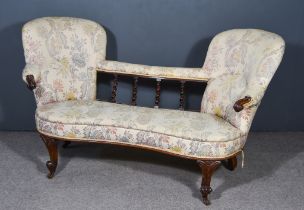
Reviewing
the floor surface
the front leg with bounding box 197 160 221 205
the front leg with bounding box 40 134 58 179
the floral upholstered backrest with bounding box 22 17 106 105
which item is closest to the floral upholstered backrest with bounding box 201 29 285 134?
the front leg with bounding box 197 160 221 205

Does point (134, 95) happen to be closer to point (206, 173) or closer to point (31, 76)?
point (31, 76)

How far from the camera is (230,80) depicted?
2.39m

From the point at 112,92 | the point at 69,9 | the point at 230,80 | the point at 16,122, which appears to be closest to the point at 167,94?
the point at 112,92

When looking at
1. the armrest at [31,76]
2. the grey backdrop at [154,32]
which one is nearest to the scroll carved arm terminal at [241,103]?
the grey backdrop at [154,32]

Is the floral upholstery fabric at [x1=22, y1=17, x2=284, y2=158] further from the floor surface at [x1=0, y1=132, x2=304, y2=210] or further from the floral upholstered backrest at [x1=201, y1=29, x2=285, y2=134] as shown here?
the floor surface at [x1=0, y1=132, x2=304, y2=210]

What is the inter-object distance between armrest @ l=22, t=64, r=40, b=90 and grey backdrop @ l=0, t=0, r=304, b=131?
0.59 metres

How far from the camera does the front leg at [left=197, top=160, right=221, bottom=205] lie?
6.87 ft

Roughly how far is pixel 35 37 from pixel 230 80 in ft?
3.91

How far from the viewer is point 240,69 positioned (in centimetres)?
239

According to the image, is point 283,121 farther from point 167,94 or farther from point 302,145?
point 167,94

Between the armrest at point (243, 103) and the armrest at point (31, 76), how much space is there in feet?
3.66

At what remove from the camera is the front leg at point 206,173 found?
2.09 meters

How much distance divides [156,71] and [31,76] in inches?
29.0

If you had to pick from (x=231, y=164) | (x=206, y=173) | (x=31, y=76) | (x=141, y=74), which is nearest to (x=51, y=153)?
(x=31, y=76)
